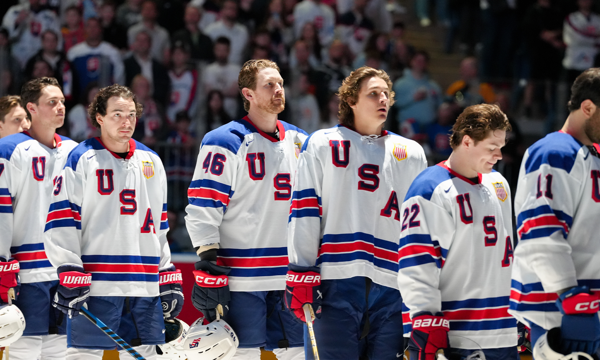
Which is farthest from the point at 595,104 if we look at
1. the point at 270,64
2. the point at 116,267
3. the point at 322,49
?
the point at 322,49

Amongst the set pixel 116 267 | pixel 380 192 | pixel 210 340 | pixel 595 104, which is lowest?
pixel 210 340

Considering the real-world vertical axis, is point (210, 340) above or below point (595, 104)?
below

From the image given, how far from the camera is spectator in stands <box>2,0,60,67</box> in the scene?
785 cm

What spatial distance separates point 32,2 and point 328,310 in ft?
19.6

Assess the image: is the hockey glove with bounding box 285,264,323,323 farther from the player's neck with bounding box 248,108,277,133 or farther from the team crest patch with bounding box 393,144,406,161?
the player's neck with bounding box 248,108,277,133

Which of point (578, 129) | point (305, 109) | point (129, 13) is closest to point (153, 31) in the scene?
point (129, 13)

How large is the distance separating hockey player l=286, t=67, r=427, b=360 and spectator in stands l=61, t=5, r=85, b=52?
493 centimetres

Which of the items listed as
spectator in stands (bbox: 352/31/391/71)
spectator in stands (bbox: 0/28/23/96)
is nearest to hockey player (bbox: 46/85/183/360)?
spectator in stands (bbox: 0/28/23/96)

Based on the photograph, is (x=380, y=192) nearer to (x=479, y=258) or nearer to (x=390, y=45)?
(x=479, y=258)

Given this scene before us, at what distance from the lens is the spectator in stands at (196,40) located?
7891mm

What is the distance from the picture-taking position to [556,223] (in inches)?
116

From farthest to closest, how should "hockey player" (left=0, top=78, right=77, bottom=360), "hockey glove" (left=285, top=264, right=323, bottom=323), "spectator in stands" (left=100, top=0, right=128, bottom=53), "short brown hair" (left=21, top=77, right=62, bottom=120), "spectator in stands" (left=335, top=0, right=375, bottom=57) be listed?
1. "spectator in stands" (left=335, top=0, right=375, bottom=57)
2. "spectator in stands" (left=100, top=0, right=128, bottom=53)
3. "short brown hair" (left=21, top=77, right=62, bottom=120)
4. "hockey player" (left=0, top=78, right=77, bottom=360)
5. "hockey glove" (left=285, top=264, right=323, bottom=323)

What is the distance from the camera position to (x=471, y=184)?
10.8 ft

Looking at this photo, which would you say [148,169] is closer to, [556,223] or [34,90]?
[34,90]
